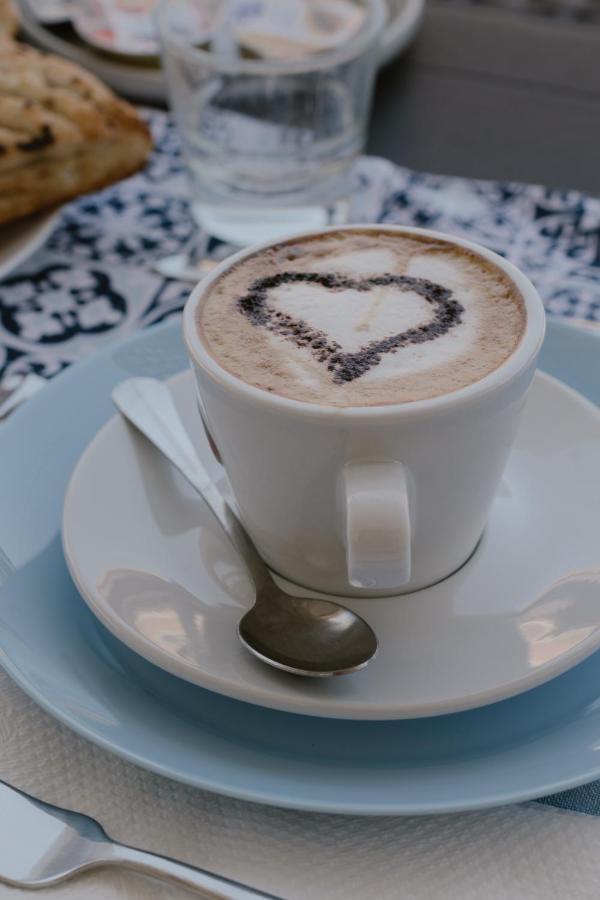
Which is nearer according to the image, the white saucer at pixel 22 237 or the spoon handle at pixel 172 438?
the spoon handle at pixel 172 438

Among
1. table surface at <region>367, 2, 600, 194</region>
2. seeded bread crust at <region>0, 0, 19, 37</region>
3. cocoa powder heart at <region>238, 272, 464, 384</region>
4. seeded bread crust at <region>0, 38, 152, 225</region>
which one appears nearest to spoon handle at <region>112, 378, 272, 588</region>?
cocoa powder heart at <region>238, 272, 464, 384</region>

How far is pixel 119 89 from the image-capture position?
145cm

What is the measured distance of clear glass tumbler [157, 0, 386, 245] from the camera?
3.83 ft

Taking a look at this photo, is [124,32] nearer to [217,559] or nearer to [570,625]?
[217,559]

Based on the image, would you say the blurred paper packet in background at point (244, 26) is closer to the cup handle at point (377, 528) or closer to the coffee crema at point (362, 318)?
the coffee crema at point (362, 318)

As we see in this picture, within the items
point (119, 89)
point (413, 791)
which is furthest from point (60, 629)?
point (119, 89)

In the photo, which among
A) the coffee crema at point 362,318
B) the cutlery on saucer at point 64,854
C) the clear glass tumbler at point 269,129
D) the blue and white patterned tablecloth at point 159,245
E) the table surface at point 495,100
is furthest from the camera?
the table surface at point 495,100

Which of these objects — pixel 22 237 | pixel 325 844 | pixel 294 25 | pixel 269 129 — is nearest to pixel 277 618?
pixel 325 844

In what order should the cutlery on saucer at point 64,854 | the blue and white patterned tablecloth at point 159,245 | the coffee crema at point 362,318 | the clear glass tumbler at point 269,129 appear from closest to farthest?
the cutlery on saucer at point 64,854 → the coffee crema at point 362,318 → the blue and white patterned tablecloth at point 159,245 → the clear glass tumbler at point 269,129

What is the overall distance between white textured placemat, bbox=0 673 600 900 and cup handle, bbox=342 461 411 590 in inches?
4.8

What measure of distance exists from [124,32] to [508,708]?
1.18m

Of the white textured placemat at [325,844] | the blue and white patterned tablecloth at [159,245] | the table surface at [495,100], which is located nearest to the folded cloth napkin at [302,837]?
the white textured placemat at [325,844]

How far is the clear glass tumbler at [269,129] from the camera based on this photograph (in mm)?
1168

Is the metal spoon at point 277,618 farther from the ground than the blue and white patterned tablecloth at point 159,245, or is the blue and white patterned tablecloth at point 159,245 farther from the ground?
the metal spoon at point 277,618
